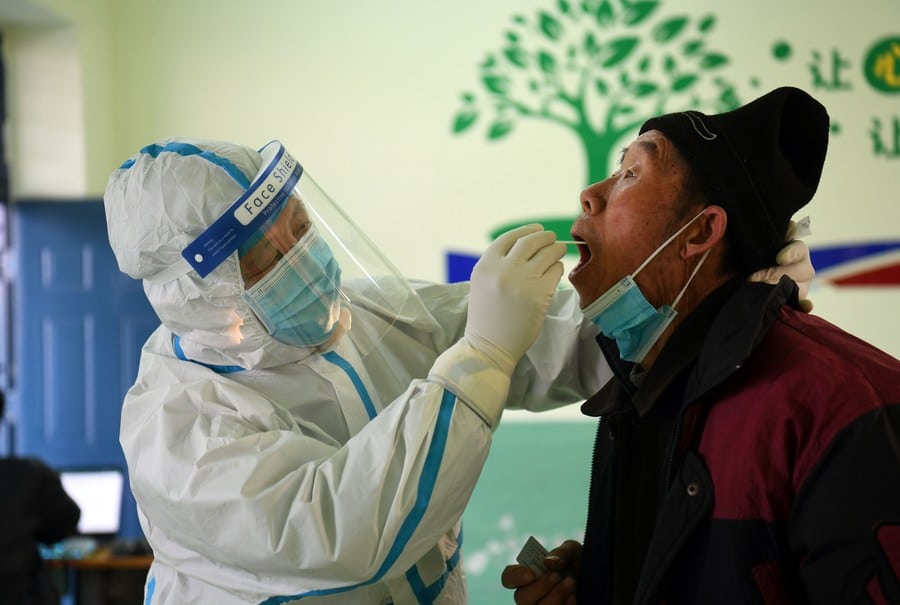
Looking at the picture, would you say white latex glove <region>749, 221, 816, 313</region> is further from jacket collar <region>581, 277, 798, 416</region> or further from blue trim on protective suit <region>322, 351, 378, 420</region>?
blue trim on protective suit <region>322, 351, 378, 420</region>

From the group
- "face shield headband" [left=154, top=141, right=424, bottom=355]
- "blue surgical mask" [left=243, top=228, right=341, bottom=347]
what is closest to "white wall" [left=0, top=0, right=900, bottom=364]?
"face shield headband" [left=154, top=141, right=424, bottom=355]

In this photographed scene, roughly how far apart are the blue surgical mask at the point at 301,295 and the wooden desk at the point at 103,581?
9.87ft

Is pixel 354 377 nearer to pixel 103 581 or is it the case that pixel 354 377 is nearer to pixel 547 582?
pixel 547 582

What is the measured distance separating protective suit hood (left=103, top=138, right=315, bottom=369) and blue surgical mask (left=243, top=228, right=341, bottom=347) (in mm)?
25

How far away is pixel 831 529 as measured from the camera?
1.00 m

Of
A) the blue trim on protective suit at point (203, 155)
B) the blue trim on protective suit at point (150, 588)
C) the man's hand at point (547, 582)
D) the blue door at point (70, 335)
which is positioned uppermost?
the blue trim on protective suit at point (203, 155)

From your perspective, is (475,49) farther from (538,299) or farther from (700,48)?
(538,299)

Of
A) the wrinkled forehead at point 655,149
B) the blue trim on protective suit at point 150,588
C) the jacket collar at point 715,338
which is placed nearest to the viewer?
the jacket collar at point 715,338

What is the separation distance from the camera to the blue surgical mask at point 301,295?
1476mm

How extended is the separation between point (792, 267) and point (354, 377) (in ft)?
2.49

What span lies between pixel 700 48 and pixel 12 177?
3713mm

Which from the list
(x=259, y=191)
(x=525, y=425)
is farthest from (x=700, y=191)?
(x=525, y=425)

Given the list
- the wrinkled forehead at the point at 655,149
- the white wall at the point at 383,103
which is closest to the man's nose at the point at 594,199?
the wrinkled forehead at the point at 655,149

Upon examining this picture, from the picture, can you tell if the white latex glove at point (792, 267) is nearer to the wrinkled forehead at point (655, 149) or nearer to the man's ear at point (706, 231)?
the man's ear at point (706, 231)
